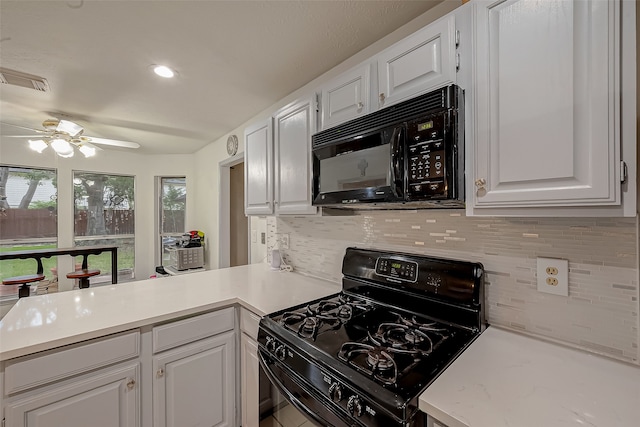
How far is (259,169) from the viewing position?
2.00 metres

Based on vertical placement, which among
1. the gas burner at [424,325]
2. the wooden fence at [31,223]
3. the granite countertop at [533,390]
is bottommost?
the granite countertop at [533,390]

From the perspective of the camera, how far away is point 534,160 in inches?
30.8

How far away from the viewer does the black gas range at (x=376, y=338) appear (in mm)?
768

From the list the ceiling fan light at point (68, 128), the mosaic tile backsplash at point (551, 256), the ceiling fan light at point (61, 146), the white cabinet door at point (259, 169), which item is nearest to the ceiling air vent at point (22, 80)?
the ceiling fan light at point (68, 128)

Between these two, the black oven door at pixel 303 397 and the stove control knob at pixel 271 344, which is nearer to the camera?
the black oven door at pixel 303 397

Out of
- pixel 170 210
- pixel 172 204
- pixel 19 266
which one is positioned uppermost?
pixel 172 204

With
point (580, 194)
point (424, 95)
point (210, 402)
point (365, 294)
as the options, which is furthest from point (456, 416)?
point (210, 402)

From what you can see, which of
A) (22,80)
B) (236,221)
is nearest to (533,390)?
(22,80)

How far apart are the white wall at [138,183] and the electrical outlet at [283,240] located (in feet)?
8.30

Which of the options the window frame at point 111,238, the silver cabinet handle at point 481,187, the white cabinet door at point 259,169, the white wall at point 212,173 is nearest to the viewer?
the silver cabinet handle at point 481,187

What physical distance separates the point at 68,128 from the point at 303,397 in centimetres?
313

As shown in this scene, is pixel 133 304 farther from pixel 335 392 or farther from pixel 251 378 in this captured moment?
pixel 335 392

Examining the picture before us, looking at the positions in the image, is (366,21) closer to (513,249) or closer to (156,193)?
(513,249)

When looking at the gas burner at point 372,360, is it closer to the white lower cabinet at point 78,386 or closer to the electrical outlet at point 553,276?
the electrical outlet at point 553,276
